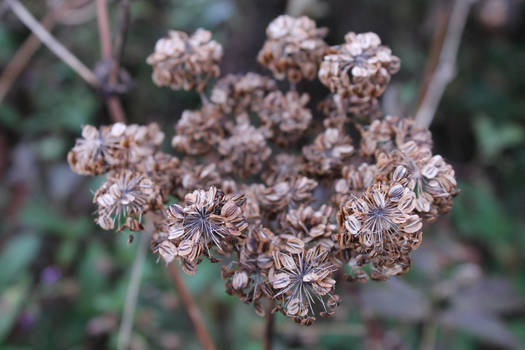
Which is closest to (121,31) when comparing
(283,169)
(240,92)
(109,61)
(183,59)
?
(109,61)

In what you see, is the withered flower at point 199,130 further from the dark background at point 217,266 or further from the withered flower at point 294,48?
the dark background at point 217,266

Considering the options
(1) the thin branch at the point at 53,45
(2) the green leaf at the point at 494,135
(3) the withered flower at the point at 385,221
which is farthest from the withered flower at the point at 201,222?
(2) the green leaf at the point at 494,135

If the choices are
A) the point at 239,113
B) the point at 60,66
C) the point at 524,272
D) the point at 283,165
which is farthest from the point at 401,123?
the point at 60,66

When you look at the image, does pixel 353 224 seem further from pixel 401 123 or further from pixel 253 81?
pixel 253 81

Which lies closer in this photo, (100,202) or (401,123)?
(100,202)

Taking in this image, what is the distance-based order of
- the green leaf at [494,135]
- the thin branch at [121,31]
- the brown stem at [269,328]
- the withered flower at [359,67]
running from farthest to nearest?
the green leaf at [494,135], the thin branch at [121,31], the brown stem at [269,328], the withered flower at [359,67]

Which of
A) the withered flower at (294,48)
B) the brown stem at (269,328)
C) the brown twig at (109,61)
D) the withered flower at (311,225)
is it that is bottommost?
the brown stem at (269,328)

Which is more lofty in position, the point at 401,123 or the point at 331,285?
the point at 401,123

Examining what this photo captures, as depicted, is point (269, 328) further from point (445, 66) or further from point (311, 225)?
point (445, 66)
